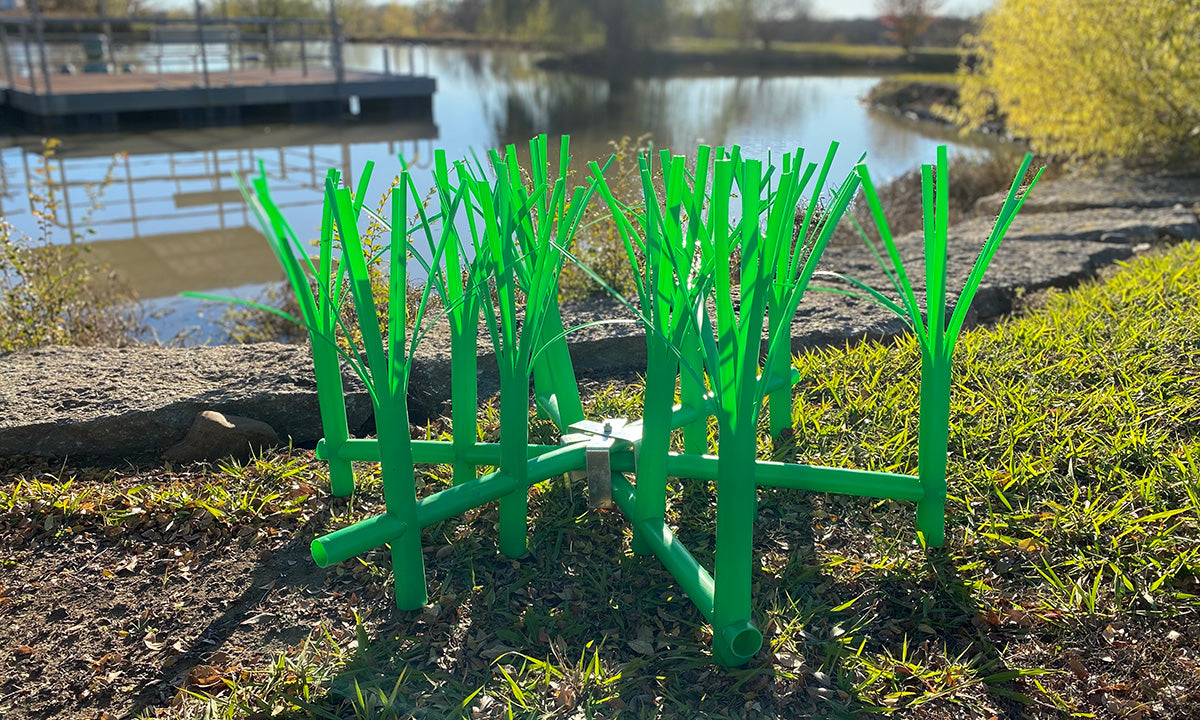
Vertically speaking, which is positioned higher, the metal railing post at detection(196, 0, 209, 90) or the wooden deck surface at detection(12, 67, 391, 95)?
the metal railing post at detection(196, 0, 209, 90)

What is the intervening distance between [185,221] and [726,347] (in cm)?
810

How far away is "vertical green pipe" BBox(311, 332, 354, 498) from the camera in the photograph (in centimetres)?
230

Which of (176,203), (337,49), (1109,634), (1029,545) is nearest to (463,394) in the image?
(1029,545)

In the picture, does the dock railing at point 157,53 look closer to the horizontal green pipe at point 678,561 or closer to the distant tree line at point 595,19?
the distant tree line at point 595,19

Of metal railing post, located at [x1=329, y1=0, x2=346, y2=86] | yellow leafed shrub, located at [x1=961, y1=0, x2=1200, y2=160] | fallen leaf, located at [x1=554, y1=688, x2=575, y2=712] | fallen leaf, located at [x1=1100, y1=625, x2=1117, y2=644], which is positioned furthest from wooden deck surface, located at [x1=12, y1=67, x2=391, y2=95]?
fallen leaf, located at [x1=1100, y1=625, x2=1117, y2=644]

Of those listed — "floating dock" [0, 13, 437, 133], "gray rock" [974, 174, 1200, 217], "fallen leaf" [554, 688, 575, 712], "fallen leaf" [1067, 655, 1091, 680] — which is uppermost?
"floating dock" [0, 13, 437, 133]

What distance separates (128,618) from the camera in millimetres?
2098

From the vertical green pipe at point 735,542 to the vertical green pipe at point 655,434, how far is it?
26 cm

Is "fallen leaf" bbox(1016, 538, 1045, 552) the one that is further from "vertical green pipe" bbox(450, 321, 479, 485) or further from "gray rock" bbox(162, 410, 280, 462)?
"gray rock" bbox(162, 410, 280, 462)

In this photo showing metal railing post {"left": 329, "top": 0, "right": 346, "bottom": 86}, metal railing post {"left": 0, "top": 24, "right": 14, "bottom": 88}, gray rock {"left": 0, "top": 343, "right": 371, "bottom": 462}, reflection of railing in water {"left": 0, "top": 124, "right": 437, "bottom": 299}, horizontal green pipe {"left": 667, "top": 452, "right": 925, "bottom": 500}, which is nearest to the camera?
horizontal green pipe {"left": 667, "top": 452, "right": 925, "bottom": 500}

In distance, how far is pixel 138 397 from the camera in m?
2.91

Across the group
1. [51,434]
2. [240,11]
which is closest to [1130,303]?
[51,434]

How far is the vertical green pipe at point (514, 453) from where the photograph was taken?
2.04 m

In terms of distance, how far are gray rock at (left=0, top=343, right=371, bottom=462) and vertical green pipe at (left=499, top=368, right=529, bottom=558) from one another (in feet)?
3.47
